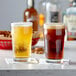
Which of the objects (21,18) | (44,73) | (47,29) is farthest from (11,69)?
(21,18)

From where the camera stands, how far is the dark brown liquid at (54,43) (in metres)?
0.83

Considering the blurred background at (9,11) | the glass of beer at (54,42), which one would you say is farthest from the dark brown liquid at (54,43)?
the blurred background at (9,11)

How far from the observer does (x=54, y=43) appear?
83 cm

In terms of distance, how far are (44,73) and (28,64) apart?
9cm

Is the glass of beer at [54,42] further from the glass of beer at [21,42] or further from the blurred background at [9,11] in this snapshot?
the blurred background at [9,11]

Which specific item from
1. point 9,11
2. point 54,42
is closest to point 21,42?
point 54,42

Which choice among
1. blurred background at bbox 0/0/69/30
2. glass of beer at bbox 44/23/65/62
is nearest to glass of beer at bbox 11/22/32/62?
glass of beer at bbox 44/23/65/62

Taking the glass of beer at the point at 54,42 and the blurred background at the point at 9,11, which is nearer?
the glass of beer at the point at 54,42

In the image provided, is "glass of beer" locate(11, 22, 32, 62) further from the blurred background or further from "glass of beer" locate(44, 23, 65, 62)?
the blurred background

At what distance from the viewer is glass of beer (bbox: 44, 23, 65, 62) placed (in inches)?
32.5

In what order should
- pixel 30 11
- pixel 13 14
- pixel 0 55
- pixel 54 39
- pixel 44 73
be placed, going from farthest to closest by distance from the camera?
pixel 13 14, pixel 30 11, pixel 0 55, pixel 54 39, pixel 44 73

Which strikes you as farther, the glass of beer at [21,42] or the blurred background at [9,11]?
the blurred background at [9,11]

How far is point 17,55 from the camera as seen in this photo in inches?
33.2

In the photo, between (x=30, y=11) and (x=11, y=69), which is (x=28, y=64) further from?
(x=30, y=11)
